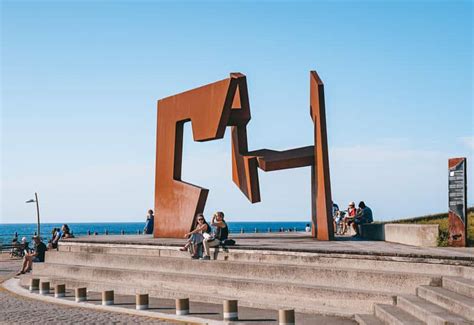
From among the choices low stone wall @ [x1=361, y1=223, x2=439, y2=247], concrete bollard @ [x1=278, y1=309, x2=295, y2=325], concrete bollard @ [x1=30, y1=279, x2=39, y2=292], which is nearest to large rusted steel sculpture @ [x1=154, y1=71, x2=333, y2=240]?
low stone wall @ [x1=361, y1=223, x2=439, y2=247]

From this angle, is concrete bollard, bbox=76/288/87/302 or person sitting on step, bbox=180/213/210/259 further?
person sitting on step, bbox=180/213/210/259

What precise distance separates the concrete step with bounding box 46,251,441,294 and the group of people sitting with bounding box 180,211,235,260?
1.21 feet

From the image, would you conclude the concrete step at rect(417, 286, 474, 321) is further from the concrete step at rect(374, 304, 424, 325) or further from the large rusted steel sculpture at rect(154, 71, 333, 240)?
the large rusted steel sculpture at rect(154, 71, 333, 240)

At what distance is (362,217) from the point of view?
2255 cm

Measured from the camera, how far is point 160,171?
21469mm

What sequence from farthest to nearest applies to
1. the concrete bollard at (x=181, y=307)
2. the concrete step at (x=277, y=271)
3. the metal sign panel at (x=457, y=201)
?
the metal sign panel at (x=457, y=201) < the concrete bollard at (x=181, y=307) < the concrete step at (x=277, y=271)

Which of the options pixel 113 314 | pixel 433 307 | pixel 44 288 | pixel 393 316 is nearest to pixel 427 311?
pixel 433 307

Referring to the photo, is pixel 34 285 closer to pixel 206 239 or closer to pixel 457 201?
pixel 206 239

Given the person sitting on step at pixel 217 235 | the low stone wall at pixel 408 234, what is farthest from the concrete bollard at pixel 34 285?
the low stone wall at pixel 408 234

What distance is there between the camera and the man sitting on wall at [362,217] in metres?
22.5

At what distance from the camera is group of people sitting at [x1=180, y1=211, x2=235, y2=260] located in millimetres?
16500

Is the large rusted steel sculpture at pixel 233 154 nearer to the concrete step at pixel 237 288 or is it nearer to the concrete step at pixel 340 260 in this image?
the concrete step at pixel 340 260

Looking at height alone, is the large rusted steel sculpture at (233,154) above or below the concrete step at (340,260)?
above

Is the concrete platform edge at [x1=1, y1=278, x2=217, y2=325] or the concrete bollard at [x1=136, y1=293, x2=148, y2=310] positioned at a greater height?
the concrete bollard at [x1=136, y1=293, x2=148, y2=310]
